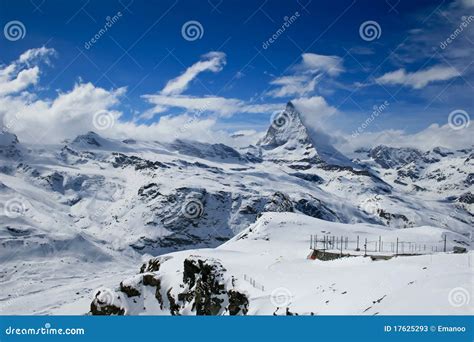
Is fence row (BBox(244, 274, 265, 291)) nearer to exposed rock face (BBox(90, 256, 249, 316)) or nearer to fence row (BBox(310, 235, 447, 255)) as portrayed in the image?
exposed rock face (BBox(90, 256, 249, 316))

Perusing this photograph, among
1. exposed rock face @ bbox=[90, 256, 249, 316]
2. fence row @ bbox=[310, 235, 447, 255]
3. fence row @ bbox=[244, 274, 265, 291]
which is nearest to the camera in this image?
fence row @ bbox=[244, 274, 265, 291]

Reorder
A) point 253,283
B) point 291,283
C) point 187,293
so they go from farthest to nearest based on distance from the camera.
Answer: point 187,293
point 253,283
point 291,283

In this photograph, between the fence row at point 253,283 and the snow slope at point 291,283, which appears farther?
the fence row at point 253,283

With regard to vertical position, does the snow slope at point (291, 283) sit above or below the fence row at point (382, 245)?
below

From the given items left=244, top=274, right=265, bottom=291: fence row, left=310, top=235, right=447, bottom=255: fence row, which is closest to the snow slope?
left=244, top=274, right=265, bottom=291: fence row

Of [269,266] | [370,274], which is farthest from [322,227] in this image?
[370,274]

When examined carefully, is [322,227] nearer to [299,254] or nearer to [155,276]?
[299,254]

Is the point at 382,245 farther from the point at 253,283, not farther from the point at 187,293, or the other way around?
the point at 253,283

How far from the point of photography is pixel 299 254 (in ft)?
278

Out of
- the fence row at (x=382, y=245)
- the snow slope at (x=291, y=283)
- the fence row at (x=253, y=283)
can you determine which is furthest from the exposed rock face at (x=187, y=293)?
the fence row at (x=382, y=245)

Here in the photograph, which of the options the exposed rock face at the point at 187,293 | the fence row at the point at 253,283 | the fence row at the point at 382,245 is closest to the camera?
the fence row at the point at 253,283

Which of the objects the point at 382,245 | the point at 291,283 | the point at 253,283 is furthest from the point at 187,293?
the point at 382,245

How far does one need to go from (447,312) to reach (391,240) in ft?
266

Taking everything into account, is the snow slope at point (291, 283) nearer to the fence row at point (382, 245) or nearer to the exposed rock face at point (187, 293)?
the exposed rock face at point (187, 293)
